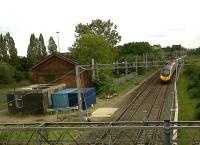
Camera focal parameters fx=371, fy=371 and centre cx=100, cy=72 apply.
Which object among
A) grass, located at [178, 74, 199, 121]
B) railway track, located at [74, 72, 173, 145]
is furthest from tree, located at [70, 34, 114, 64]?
grass, located at [178, 74, 199, 121]

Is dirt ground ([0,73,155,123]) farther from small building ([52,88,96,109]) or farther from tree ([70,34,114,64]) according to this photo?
tree ([70,34,114,64])

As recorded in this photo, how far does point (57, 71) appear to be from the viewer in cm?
5416

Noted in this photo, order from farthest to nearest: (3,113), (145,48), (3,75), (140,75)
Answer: (145,48), (140,75), (3,75), (3,113)

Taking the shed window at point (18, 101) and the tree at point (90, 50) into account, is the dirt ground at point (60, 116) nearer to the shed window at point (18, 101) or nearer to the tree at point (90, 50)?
the shed window at point (18, 101)

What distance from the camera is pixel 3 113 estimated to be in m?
41.9

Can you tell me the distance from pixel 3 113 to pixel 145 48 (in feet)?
234

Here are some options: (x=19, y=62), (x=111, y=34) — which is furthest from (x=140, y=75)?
(x=19, y=62)

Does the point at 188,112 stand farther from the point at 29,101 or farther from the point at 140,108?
the point at 29,101

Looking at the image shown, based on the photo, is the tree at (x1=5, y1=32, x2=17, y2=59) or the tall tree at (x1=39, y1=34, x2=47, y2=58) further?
the tall tree at (x1=39, y1=34, x2=47, y2=58)

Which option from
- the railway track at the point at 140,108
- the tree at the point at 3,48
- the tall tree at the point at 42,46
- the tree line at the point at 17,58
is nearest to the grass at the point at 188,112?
the railway track at the point at 140,108

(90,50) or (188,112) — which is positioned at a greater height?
(90,50)

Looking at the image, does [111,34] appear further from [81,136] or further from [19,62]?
[81,136]

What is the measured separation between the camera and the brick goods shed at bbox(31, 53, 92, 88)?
175 ft

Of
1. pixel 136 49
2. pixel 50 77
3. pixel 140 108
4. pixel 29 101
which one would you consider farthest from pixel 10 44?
pixel 140 108
